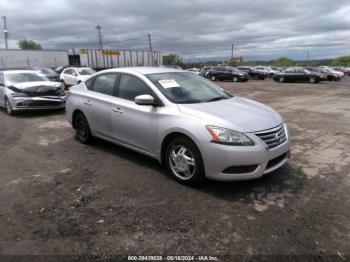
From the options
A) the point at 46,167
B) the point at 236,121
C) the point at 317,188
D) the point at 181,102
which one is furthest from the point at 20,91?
the point at 317,188

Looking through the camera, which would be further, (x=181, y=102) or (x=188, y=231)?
(x=181, y=102)

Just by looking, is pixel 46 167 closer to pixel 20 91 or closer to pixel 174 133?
pixel 174 133

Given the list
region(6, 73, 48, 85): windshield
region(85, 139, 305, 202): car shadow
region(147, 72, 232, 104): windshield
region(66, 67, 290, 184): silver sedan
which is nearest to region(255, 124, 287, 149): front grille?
Result: region(66, 67, 290, 184): silver sedan

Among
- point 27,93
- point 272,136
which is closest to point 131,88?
point 272,136

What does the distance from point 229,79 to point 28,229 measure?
32.1 meters

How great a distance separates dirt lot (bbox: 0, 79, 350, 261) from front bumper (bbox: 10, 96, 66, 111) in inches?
187

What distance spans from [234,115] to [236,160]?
0.70 meters

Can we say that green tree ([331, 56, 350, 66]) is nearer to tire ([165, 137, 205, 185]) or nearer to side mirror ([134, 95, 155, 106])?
side mirror ([134, 95, 155, 106])

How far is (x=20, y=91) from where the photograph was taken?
10336 mm

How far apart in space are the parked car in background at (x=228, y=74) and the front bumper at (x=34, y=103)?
24.7m

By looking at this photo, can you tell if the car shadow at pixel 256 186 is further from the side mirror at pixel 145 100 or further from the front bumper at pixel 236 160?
the side mirror at pixel 145 100

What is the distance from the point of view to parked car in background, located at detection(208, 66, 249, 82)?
32688mm

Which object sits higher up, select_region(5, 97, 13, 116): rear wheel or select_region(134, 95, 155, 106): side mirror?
select_region(134, 95, 155, 106): side mirror

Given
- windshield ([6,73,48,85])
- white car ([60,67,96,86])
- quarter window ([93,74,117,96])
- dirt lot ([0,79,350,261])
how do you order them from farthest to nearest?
white car ([60,67,96,86]), windshield ([6,73,48,85]), quarter window ([93,74,117,96]), dirt lot ([0,79,350,261])
